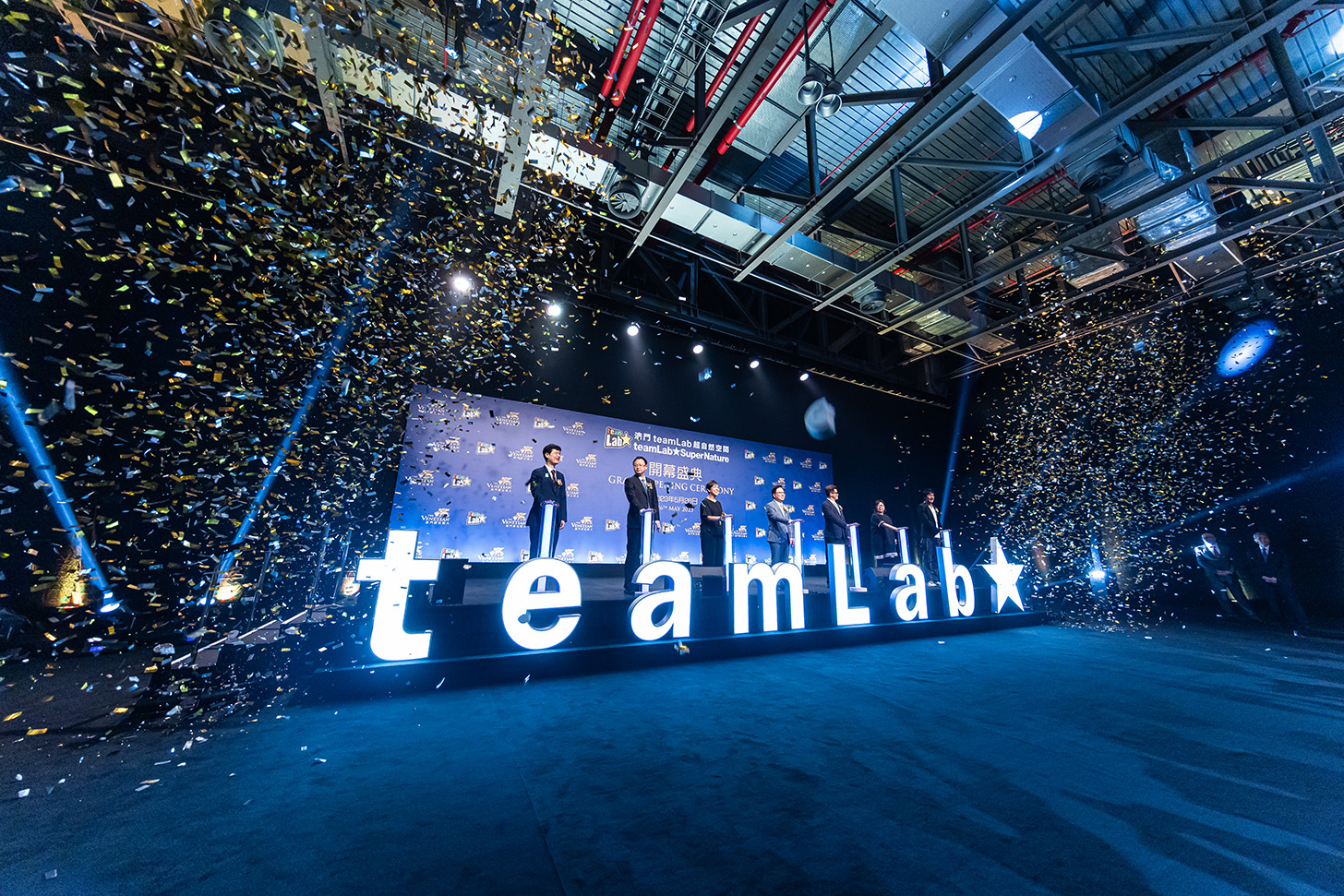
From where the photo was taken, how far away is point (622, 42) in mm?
4355

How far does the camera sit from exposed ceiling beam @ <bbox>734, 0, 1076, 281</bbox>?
3572mm

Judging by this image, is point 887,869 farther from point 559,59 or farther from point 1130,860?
point 559,59

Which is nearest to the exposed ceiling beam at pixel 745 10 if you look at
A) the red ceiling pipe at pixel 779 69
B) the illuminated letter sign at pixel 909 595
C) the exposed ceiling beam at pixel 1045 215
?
the red ceiling pipe at pixel 779 69

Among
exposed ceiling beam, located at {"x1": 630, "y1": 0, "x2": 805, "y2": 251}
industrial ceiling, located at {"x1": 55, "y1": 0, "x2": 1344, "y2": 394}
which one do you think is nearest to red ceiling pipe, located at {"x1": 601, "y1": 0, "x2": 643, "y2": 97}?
industrial ceiling, located at {"x1": 55, "y1": 0, "x2": 1344, "y2": 394}

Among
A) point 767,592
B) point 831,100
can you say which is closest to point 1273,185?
point 831,100

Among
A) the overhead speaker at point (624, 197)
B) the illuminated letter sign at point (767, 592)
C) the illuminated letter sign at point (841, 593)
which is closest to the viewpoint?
the illuminated letter sign at point (767, 592)

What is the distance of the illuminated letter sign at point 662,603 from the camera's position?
13.9 ft

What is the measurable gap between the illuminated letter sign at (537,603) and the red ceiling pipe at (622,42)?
4.88 meters

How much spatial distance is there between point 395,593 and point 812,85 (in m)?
5.85

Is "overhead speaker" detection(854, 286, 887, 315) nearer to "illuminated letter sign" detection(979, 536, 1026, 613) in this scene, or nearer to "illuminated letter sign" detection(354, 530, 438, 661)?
"illuminated letter sign" detection(979, 536, 1026, 613)

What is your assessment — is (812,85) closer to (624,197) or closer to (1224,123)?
(624,197)

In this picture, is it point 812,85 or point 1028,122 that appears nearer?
point 812,85

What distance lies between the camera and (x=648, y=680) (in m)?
3.75

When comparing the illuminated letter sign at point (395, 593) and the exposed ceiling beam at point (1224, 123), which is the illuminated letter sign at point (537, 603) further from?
the exposed ceiling beam at point (1224, 123)
